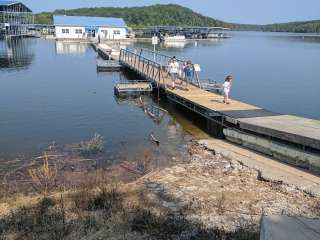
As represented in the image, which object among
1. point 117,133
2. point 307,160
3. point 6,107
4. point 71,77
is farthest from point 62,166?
point 71,77

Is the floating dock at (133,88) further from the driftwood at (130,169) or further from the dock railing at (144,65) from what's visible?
the driftwood at (130,169)

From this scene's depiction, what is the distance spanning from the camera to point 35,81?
36719 mm

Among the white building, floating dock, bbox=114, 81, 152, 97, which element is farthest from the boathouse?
floating dock, bbox=114, 81, 152, 97

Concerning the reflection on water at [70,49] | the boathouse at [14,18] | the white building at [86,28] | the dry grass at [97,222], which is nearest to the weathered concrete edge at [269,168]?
the dry grass at [97,222]

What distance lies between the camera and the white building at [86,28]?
106 meters

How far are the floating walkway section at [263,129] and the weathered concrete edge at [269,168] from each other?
0.35 m

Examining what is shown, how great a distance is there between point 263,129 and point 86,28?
9894cm

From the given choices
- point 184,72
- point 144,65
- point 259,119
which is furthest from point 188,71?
point 259,119

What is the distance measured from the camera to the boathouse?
343ft

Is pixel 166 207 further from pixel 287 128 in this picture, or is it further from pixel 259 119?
pixel 259 119

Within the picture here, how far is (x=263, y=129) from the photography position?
1516 centimetres

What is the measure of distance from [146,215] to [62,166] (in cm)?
671

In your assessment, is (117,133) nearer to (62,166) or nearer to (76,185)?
(62,166)

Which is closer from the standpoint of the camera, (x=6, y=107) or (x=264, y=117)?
(x=264, y=117)
